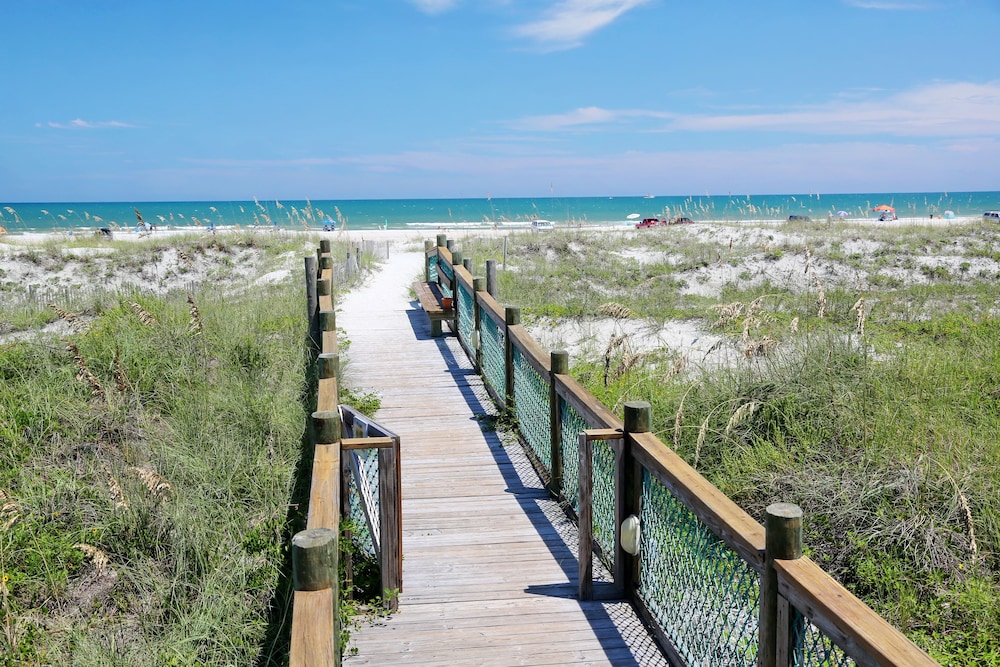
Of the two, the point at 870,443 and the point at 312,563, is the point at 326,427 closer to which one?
the point at 312,563

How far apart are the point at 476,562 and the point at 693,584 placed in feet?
5.50

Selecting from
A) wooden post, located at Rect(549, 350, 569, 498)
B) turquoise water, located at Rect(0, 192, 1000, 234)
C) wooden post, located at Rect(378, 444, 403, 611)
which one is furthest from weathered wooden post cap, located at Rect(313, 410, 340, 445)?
turquoise water, located at Rect(0, 192, 1000, 234)

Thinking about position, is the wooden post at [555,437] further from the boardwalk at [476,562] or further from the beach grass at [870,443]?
the beach grass at [870,443]

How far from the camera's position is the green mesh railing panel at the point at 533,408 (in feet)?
21.9

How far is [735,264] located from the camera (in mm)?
20547

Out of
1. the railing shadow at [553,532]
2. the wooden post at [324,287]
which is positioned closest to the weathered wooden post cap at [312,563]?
the railing shadow at [553,532]

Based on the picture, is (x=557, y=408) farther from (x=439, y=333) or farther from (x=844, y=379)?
(x=439, y=333)

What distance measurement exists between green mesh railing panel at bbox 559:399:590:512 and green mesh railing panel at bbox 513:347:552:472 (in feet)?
0.82

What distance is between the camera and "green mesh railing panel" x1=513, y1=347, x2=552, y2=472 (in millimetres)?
6672

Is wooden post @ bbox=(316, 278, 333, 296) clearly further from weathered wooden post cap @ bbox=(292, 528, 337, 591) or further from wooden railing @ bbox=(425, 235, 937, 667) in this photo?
weathered wooden post cap @ bbox=(292, 528, 337, 591)

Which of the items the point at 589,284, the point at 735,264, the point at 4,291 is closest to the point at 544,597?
the point at 589,284

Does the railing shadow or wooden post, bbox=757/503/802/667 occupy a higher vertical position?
wooden post, bbox=757/503/802/667

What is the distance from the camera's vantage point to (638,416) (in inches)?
179

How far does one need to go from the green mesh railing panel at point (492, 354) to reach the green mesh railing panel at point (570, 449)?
2104mm
